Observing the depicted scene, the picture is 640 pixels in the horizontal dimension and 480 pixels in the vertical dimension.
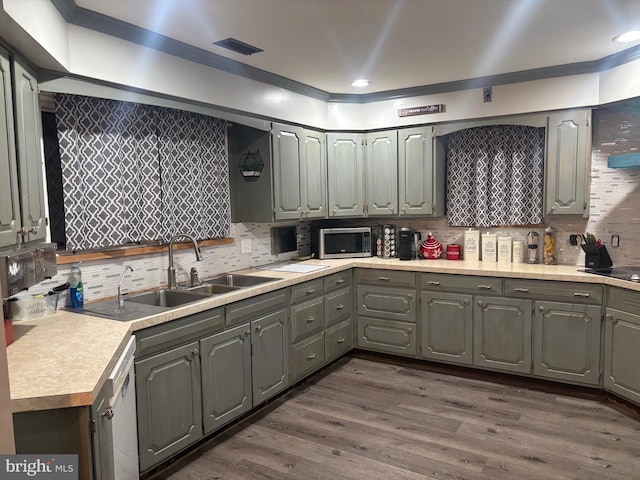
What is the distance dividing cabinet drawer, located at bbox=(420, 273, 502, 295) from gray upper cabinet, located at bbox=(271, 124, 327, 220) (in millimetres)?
1120

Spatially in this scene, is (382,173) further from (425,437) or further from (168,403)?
(168,403)

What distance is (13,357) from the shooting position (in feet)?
5.73

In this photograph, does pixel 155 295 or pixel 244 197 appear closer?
pixel 155 295

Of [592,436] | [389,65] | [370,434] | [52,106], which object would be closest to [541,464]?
[592,436]

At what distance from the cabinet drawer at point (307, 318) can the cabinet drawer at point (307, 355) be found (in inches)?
2.5

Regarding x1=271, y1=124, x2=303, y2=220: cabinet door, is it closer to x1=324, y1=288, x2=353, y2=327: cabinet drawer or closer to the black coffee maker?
x1=324, y1=288, x2=353, y2=327: cabinet drawer

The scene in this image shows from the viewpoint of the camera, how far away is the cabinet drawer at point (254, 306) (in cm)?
284

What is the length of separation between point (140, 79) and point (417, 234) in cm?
286

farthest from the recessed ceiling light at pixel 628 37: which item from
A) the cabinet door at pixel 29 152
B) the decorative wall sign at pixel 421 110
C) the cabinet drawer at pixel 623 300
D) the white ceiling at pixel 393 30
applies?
the cabinet door at pixel 29 152

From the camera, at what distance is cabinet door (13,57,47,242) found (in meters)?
1.88

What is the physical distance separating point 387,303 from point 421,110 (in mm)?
1741

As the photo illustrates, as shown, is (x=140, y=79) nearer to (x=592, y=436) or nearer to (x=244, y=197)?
(x=244, y=197)

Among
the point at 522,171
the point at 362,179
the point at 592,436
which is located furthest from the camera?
the point at 362,179

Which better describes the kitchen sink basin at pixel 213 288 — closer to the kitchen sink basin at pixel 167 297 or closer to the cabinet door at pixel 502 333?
the kitchen sink basin at pixel 167 297
